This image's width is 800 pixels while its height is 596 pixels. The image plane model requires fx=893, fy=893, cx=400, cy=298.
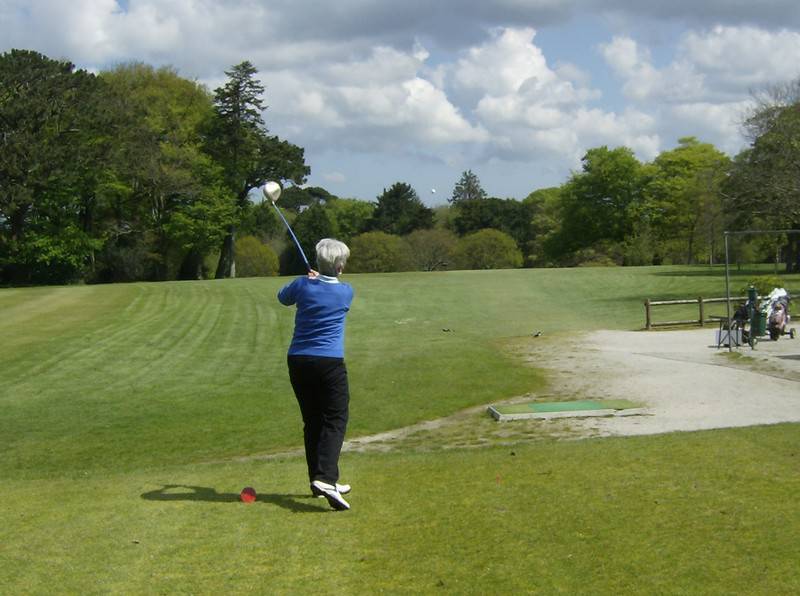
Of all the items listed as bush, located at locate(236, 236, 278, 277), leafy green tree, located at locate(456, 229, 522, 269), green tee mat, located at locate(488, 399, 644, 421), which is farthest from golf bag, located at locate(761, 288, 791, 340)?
leafy green tree, located at locate(456, 229, 522, 269)

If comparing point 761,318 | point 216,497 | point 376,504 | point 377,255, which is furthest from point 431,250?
point 376,504

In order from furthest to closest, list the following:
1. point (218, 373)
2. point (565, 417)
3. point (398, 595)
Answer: point (218, 373) < point (565, 417) < point (398, 595)

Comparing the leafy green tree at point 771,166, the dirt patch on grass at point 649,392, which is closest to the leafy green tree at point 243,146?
the leafy green tree at point 771,166

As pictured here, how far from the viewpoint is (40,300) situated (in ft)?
140

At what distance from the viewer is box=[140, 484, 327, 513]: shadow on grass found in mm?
7406

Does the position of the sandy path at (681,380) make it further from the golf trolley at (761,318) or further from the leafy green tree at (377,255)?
the leafy green tree at (377,255)

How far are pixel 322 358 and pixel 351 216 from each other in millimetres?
118980

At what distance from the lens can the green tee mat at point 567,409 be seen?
14.3m

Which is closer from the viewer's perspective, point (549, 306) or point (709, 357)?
point (709, 357)

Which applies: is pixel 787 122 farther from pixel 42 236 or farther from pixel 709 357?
pixel 42 236

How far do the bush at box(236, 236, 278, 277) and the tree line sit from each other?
0.15 metres

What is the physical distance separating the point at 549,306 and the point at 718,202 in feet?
81.2

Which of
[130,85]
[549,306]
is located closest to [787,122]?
[549,306]

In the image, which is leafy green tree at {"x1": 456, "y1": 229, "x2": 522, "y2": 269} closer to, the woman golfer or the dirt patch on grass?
the dirt patch on grass
